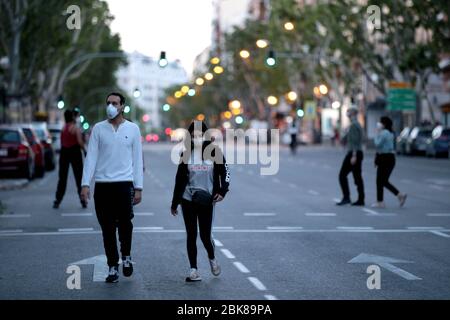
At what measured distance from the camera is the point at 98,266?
13.5 meters

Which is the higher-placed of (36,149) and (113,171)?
(113,171)

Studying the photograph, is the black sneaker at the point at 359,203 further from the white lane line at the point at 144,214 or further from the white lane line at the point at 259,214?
the white lane line at the point at 144,214

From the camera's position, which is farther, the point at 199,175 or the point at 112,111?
the point at 199,175

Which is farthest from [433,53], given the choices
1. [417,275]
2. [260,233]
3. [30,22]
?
[417,275]

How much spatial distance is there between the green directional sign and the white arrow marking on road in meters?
55.3

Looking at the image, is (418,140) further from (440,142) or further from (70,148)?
(70,148)

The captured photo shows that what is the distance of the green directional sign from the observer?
225ft

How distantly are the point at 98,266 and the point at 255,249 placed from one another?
8.54 feet

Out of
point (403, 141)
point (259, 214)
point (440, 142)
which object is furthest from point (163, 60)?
point (259, 214)

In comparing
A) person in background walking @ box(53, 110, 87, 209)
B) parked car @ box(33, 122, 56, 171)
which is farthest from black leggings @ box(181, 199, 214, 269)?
parked car @ box(33, 122, 56, 171)

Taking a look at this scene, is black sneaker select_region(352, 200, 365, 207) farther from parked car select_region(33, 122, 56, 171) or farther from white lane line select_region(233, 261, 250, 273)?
parked car select_region(33, 122, 56, 171)
